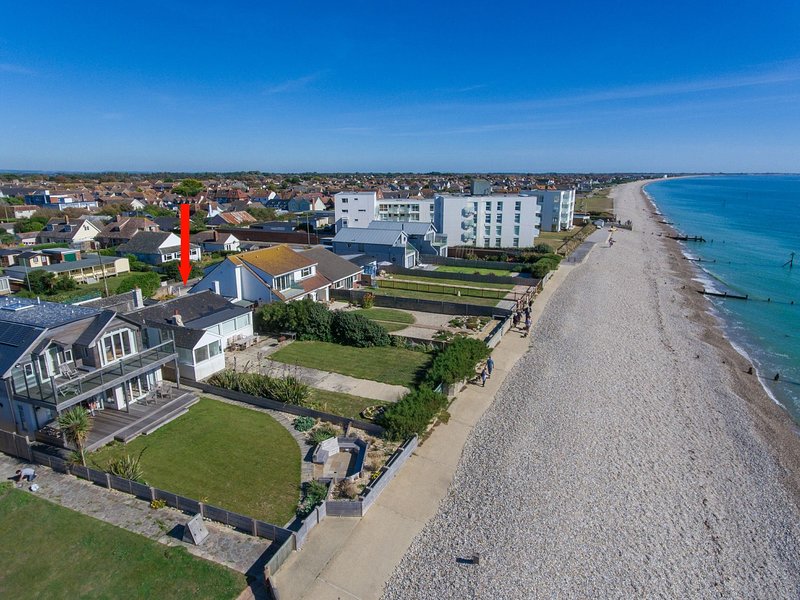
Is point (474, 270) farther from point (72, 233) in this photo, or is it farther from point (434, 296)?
point (72, 233)

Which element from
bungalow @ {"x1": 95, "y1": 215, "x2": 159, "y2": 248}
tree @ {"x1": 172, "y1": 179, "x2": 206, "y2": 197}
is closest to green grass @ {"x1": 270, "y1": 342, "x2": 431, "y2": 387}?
bungalow @ {"x1": 95, "y1": 215, "x2": 159, "y2": 248}

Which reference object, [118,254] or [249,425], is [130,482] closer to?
[249,425]

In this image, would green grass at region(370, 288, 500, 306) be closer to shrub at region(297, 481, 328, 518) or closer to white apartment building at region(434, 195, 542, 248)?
white apartment building at region(434, 195, 542, 248)

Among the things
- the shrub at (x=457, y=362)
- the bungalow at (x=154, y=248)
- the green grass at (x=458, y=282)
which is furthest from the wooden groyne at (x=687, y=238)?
the bungalow at (x=154, y=248)


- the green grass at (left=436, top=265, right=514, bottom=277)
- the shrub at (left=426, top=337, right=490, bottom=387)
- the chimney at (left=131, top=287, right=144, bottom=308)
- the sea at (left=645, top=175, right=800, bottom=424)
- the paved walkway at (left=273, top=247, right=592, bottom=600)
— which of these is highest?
the chimney at (left=131, top=287, right=144, bottom=308)

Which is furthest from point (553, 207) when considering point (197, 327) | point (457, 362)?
point (197, 327)
